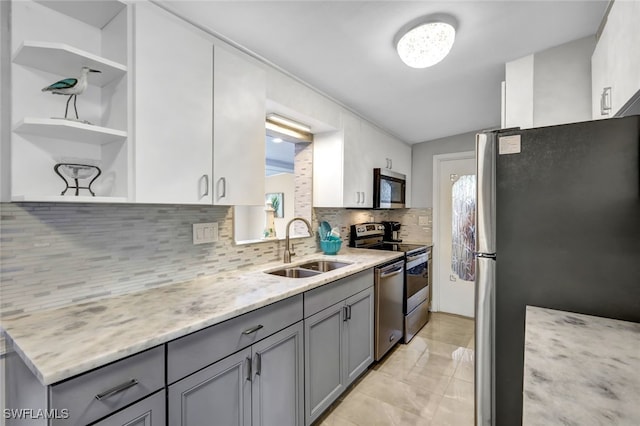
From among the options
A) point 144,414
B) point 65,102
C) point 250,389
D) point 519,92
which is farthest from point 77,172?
point 519,92

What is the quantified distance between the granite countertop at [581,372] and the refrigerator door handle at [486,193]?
0.37 m

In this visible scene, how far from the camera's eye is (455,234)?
379 cm

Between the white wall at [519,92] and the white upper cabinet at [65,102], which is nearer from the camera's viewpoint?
the white upper cabinet at [65,102]

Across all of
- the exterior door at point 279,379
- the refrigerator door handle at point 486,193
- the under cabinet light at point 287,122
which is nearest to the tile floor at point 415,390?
the exterior door at point 279,379

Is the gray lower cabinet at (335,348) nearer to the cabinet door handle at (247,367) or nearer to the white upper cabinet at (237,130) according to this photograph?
the cabinet door handle at (247,367)

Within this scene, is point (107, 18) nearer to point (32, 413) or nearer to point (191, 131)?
point (191, 131)

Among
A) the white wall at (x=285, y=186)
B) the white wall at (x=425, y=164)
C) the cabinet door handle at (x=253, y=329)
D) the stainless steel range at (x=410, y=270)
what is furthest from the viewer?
the white wall at (x=425, y=164)

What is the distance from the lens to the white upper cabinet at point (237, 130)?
4.91 ft

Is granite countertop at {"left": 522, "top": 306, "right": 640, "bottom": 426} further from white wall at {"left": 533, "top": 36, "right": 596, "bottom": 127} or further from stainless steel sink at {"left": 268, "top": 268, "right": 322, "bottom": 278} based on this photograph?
white wall at {"left": 533, "top": 36, "right": 596, "bottom": 127}

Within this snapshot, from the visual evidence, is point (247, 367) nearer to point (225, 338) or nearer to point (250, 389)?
point (250, 389)

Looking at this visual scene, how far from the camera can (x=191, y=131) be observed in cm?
138

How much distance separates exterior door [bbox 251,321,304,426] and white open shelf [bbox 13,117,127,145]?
1094 mm

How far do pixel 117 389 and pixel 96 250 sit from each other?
703 millimetres

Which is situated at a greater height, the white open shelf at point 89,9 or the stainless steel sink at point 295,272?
the white open shelf at point 89,9
